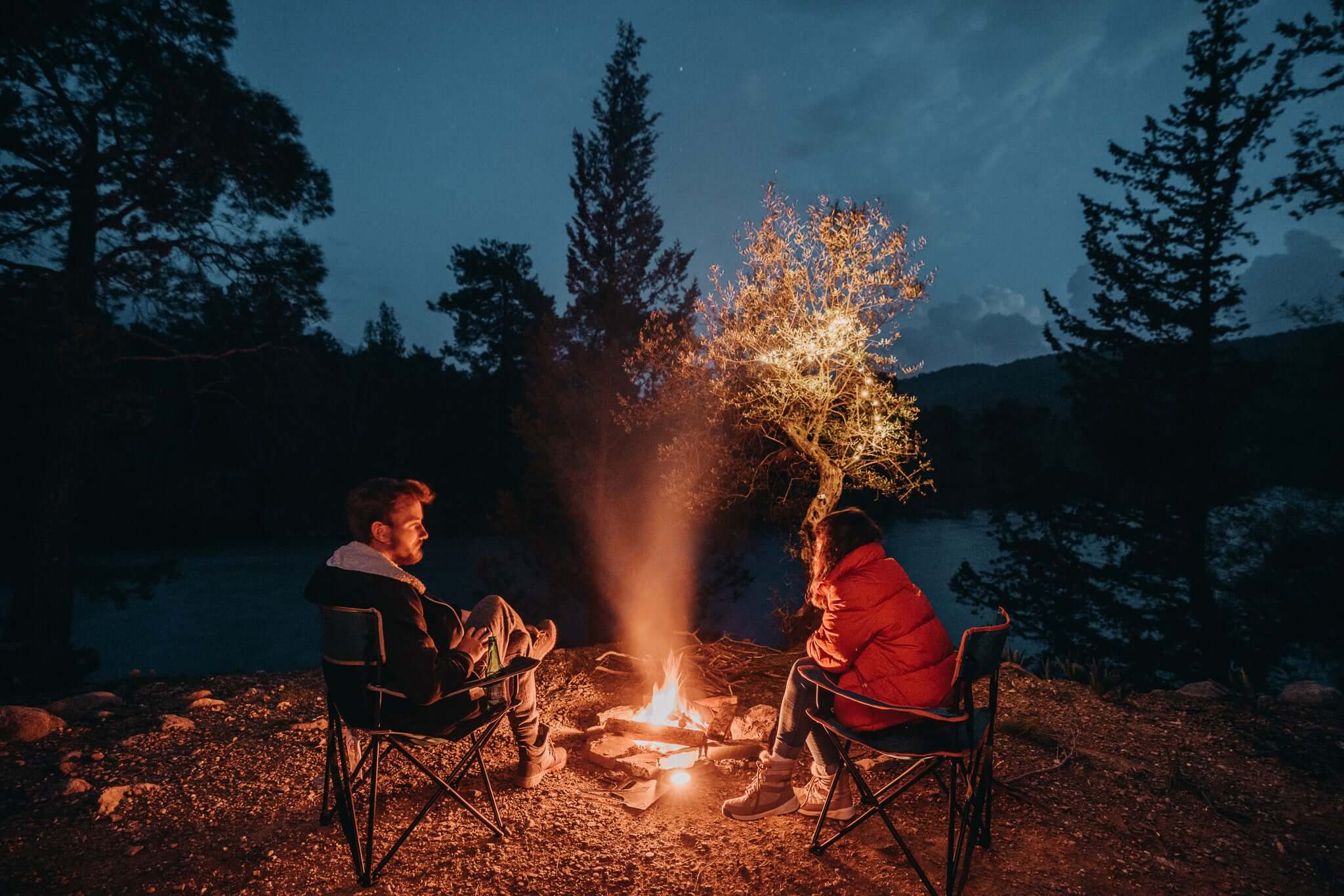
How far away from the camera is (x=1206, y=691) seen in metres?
4.45

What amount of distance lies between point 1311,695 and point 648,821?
471 cm

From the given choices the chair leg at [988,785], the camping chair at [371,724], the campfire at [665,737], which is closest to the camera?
the camping chair at [371,724]

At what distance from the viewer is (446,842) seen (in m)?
2.56

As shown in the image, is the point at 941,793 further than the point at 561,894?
Yes

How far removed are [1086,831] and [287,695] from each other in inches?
183

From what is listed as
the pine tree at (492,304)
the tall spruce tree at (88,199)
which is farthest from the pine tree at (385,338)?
the tall spruce tree at (88,199)

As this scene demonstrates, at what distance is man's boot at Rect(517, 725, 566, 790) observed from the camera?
10.1 ft

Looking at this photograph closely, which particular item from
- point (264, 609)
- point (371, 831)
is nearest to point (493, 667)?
point (371, 831)

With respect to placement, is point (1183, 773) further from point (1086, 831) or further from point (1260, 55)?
point (1260, 55)

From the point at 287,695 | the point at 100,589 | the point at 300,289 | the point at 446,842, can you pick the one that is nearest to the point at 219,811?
the point at 446,842

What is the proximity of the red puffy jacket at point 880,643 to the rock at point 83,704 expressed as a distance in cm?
449

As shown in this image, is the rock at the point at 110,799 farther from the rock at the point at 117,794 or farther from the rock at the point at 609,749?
the rock at the point at 609,749

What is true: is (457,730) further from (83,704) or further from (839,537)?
(83,704)

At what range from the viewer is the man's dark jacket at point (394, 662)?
2299 mm
